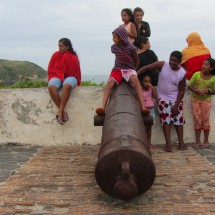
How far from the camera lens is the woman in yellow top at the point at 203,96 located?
7.12 meters

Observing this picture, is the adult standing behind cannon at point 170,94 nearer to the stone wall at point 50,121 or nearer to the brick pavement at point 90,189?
the stone wall at point 50,121

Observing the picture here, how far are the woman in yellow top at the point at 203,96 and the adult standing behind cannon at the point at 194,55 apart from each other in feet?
1.49

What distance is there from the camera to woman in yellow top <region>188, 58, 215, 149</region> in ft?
23.4

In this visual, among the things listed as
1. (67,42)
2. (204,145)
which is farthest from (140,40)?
(204,145)

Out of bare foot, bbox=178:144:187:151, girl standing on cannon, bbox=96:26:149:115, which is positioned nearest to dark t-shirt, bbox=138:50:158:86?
girl standing on cannon, bbox=96:26:149:115

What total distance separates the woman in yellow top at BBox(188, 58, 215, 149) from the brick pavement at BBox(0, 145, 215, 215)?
819mm

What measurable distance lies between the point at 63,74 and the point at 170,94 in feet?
6.71

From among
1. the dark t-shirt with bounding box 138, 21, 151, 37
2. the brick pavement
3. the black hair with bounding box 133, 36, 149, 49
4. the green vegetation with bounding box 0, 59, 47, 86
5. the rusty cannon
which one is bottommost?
the brick pavement

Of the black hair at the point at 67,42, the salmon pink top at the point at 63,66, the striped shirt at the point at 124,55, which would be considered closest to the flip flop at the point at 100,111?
the striped shirt at the point at 124,55

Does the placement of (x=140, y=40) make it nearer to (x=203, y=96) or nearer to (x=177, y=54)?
(x=177, y=54)

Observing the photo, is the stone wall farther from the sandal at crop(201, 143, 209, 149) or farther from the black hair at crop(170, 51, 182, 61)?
the black hair at crop(170, 51, 182, 61)

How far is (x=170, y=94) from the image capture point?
7062mm

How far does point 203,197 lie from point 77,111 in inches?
146

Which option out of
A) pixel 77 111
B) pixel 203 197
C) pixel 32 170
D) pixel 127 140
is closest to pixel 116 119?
pixel 127 140
